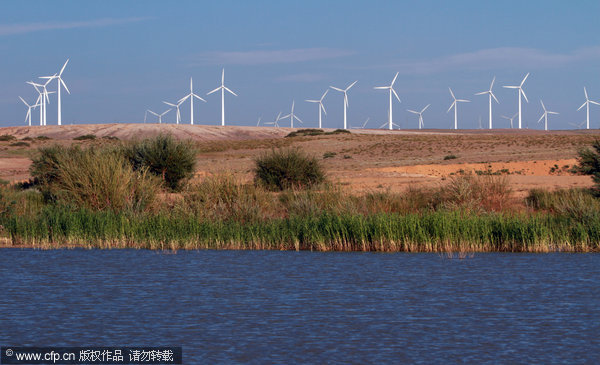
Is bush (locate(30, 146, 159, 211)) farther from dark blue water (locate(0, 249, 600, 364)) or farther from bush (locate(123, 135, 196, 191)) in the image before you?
bush (locate(123, 135, 196, 191))

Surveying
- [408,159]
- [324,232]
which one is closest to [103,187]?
[324,232]

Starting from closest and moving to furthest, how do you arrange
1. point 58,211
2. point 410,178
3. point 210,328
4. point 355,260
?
point 210,328 < point 355,260 < point 58,211 < point 410,178

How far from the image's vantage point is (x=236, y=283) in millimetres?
18859

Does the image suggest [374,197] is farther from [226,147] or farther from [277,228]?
[226,147]

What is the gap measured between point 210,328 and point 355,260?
8.82 meters

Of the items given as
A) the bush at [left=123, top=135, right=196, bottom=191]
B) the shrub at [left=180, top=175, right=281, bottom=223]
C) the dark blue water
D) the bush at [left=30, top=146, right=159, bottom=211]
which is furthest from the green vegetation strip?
the bush at [left=123, top=135, right=196, bottom=191]

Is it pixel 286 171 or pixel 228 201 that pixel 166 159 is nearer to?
pixel 286 171

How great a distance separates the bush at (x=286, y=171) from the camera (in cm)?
3988

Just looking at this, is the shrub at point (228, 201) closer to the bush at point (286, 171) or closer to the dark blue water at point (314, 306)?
the dark blue water at point (314, 306)

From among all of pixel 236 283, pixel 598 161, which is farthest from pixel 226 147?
pixel 236 283

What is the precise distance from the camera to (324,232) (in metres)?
24.6

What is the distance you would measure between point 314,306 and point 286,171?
2426 centimetres

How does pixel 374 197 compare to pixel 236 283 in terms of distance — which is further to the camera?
A: pixel 374 197

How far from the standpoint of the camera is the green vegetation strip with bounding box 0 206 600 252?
23.8 metres
